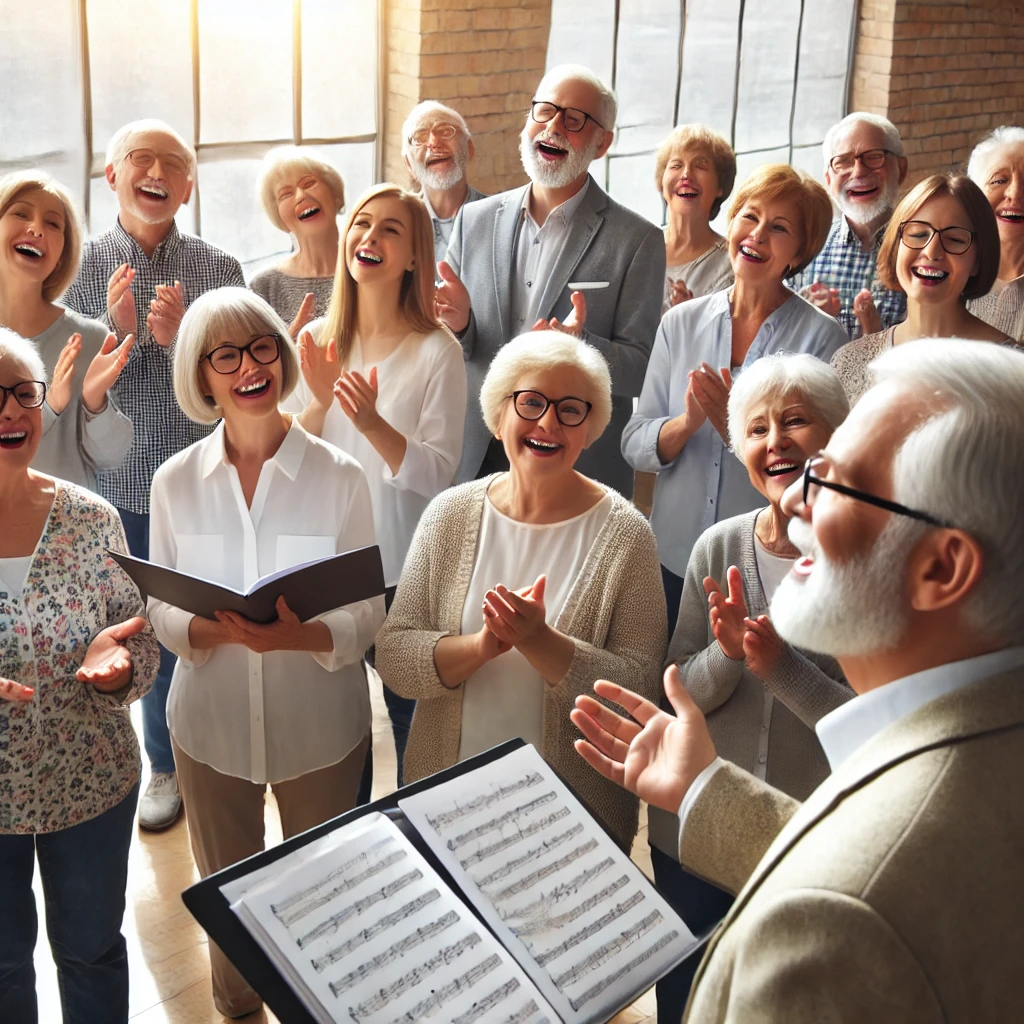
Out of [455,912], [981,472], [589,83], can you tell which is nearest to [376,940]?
[455,912]

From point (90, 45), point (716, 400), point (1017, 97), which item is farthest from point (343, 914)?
point (1017, 97)

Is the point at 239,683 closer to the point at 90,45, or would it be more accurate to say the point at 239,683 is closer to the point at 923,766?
the point at 923,766

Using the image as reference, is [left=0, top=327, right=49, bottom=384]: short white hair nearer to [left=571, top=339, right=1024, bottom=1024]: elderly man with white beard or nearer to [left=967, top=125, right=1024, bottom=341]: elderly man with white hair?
[left=571, top=339, right=1024, bottom=1024]: elderly man with white beard

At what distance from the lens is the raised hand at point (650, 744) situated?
6.36 feet

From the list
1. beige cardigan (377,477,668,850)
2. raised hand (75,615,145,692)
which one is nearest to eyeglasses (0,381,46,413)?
raised hand (75,615,145,692)

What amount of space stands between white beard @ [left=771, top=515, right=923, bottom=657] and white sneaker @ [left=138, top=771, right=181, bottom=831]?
2792 millimetres

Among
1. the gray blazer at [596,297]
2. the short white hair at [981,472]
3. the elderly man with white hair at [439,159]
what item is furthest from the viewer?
the elderly man with white hair at [439,159]

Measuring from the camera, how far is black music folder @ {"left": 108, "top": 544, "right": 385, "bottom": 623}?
246 cm

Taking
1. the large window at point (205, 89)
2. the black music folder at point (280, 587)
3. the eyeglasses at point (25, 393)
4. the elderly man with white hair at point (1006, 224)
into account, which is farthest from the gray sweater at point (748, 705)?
the large window at point (205, 89)

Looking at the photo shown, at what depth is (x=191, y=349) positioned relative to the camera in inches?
111

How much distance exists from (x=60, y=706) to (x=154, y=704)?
1.40 metres

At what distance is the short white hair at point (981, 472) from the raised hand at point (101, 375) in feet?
8.02

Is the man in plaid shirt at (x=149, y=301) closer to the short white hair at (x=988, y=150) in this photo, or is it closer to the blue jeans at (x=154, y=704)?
the blue jeans at (x=154, y=704)

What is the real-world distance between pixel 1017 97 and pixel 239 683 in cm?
880
